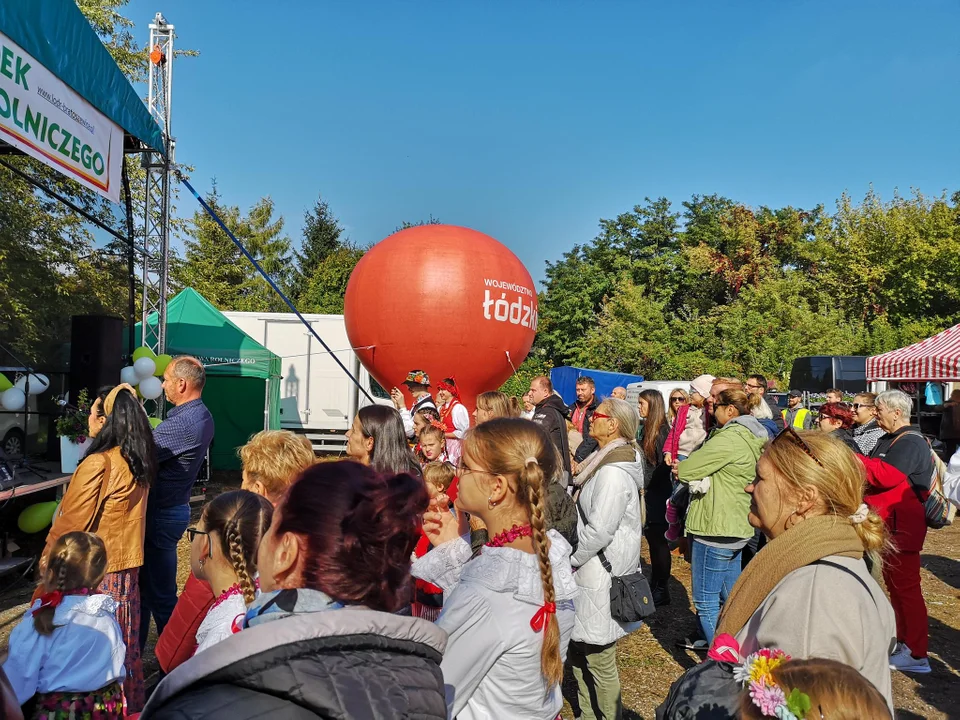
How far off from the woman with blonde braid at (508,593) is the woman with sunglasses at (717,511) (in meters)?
2.35

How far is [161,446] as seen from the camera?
405 centimetres

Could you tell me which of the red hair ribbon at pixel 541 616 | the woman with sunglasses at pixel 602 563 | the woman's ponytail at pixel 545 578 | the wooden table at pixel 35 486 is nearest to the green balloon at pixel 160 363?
the wooden table at pixel 35 486

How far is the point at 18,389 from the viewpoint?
21.9 ft

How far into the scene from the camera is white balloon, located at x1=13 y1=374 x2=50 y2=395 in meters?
6.87

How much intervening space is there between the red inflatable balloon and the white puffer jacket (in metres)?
6.68

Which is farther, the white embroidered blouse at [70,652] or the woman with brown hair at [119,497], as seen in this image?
the woman with brown hair at [119,497]

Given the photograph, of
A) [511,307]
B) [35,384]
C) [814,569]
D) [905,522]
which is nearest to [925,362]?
[511,307]

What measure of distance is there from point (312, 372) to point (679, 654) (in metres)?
11.6

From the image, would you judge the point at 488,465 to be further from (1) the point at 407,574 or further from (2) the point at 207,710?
(2) the point at 207,710

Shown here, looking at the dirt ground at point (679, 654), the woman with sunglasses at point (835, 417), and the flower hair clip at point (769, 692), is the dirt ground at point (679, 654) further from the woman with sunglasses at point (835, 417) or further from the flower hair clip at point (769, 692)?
the flower hair clip at point (769, 692)

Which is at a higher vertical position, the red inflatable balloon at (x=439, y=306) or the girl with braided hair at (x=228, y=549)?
the red inflatable balloon at (x=439, y=306)

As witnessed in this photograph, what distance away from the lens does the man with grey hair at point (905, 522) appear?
4234mm

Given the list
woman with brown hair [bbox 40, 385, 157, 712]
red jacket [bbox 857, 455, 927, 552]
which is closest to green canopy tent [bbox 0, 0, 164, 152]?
woman with brown hair [bbox 40, 385, 157, 712]

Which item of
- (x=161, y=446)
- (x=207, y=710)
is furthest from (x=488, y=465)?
(x=161, y=446)
